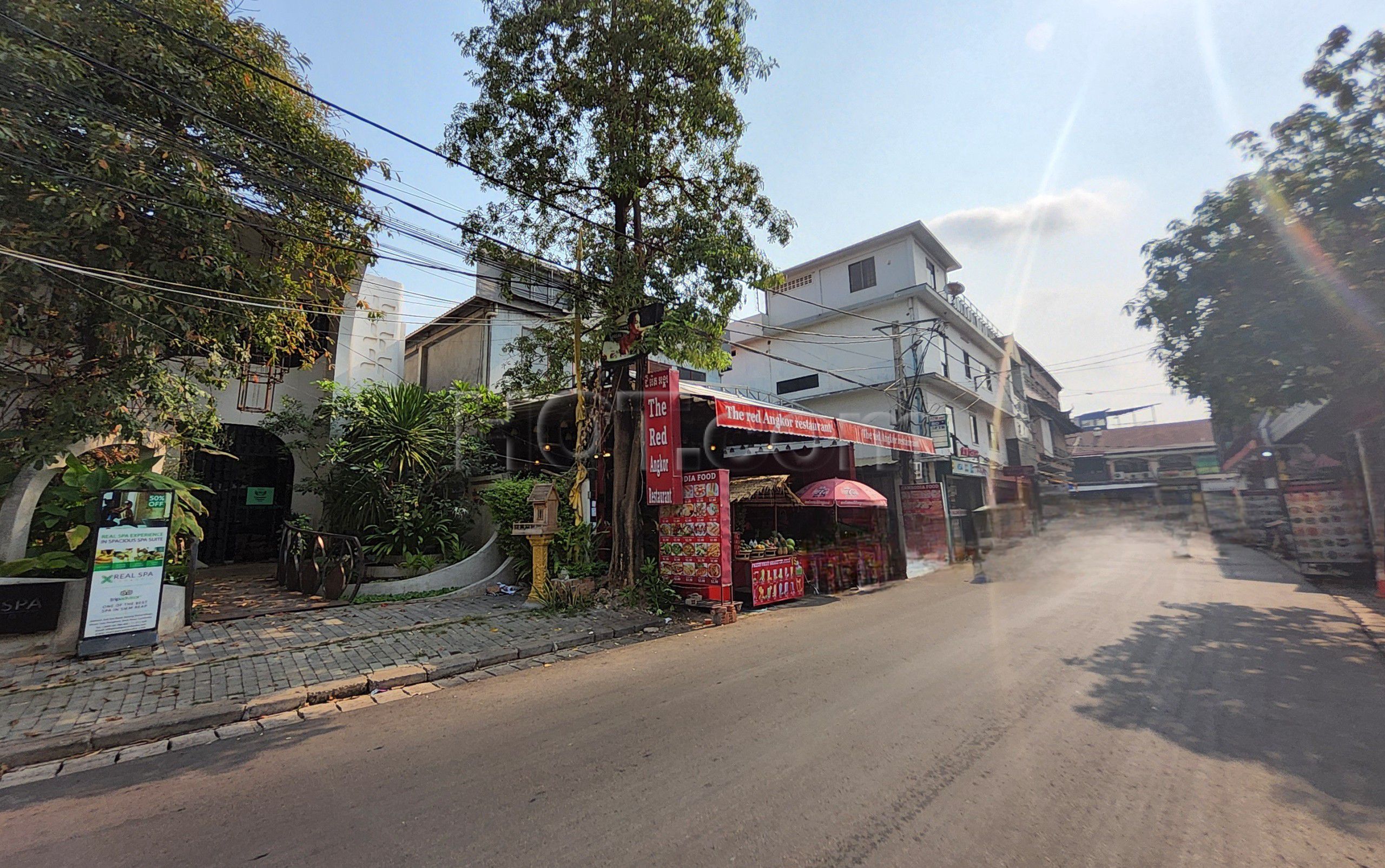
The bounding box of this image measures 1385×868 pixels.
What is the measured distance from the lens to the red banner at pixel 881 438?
1296 cm

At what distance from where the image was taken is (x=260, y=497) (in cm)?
1436

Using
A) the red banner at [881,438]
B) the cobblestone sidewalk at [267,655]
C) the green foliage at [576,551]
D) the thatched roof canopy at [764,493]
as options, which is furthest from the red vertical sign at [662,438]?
the red banner at [881,438]

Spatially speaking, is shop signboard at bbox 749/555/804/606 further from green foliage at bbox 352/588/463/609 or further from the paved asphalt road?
green foliage at bbox 352/588/463/609

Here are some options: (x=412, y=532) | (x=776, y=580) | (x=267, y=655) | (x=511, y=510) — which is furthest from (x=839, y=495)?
(x=267, y=655)

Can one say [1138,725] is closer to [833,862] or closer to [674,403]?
[833,862]

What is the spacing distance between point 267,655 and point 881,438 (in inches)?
511

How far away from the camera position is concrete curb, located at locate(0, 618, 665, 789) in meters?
4.07

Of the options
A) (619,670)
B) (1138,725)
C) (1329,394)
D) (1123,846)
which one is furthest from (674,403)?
(1329,394)

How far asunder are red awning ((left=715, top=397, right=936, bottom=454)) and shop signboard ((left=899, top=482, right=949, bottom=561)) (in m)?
1.27

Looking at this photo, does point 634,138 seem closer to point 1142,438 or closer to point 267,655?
point 267,655

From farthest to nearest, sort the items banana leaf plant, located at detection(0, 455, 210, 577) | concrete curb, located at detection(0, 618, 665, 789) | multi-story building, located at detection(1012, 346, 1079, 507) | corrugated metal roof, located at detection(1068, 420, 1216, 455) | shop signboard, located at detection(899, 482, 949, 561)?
corrugated metal roof, located at detection(1068, 420, 1216, 455)
multi-story building, located at detection(1012, 346, 1079, 507)
shop signboard, located at detection(899, 482, 949, 561)
banana leaf plant, located at detection(0, 455, 210, 577)
concrete curb, located at detection(0, 618, 665, 789)

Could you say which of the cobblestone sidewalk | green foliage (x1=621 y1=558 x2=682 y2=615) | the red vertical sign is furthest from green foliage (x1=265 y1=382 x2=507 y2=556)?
the red vertical sign

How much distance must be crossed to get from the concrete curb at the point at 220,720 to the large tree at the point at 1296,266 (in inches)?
451

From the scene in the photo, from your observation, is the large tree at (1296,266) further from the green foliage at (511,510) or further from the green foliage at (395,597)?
the green foliage at (395,597)
